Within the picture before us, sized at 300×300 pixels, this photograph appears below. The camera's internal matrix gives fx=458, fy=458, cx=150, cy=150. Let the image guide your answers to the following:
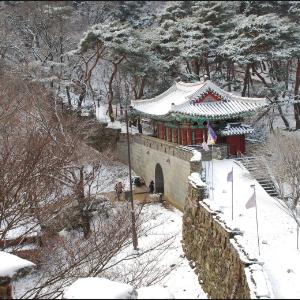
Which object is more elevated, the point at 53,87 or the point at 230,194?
the point at 53,87

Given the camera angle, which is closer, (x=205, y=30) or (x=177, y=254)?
(x=177, y=254)

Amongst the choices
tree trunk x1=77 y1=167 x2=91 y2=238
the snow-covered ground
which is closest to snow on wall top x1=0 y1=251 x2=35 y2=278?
the snow-covered ground

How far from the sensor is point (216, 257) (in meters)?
13.9

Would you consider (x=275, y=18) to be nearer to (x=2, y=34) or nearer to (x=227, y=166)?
(x=227, y=166)

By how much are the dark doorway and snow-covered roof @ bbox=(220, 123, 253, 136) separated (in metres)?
4.71

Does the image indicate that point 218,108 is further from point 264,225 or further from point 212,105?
point 264,225

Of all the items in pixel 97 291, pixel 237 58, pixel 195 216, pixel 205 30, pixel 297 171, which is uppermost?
pixel 205 30

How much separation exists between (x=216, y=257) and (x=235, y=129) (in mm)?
13298

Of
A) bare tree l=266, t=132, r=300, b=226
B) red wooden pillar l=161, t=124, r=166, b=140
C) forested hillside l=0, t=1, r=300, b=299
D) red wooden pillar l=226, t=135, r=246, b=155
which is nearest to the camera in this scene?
forested hillside l=0, t=1, r=300, b=299

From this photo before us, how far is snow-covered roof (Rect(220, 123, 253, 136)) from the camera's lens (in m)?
25.8

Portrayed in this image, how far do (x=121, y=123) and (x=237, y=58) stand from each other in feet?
34.9

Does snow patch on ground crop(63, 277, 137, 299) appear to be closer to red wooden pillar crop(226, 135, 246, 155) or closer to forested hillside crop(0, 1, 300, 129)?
red wooden pillar crop(226, 135, 246, 155)

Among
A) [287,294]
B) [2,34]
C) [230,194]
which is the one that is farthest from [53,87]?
[287,294]

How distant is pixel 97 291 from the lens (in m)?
4.64
